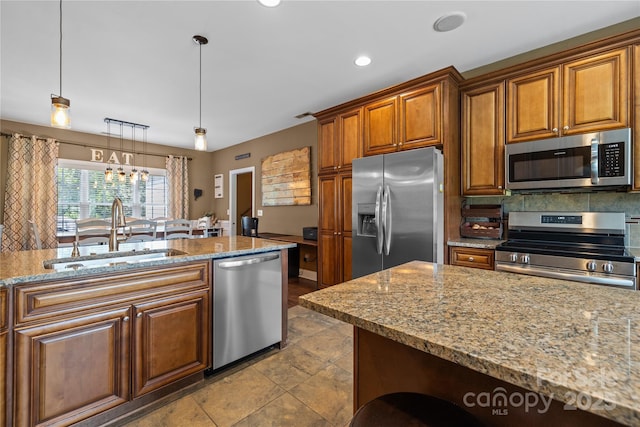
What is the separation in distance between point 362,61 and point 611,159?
2165mm

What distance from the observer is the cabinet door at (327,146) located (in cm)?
364

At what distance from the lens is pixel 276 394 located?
182 centimetres

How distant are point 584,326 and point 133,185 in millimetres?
6837

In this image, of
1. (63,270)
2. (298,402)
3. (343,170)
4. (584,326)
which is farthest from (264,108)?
(584,326)

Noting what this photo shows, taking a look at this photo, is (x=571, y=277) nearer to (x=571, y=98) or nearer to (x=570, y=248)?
(x=570, y=248)

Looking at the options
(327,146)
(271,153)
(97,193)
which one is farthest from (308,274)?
(97,193)

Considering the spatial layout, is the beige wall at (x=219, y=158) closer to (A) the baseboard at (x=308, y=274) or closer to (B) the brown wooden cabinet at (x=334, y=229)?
(A) the baseboard at (x=308, y=274)

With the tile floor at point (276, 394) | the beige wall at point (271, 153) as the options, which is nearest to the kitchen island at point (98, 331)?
the tile floor at point (276, 394)

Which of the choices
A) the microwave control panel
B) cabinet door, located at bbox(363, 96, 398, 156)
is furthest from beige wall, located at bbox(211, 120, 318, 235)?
the microwave control panel

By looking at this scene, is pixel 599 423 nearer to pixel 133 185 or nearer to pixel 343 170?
pixel 343 170

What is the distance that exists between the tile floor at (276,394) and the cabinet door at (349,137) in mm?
2075

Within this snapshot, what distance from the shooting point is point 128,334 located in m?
1.59

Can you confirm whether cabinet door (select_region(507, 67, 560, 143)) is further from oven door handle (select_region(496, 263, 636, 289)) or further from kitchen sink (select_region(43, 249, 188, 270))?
kitchen sink (select_region(43, 249, 188, 270))

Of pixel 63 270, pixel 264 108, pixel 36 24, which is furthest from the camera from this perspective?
pixel 264 108
